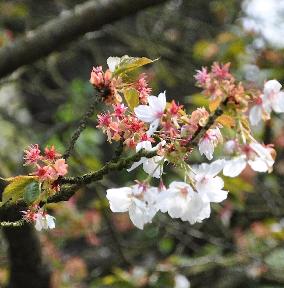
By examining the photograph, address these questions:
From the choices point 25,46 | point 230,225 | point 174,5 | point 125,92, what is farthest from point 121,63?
point 174,5

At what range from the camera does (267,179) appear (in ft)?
13.3

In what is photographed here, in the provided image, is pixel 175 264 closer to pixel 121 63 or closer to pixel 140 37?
pixel 140 37

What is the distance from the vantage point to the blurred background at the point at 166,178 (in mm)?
2979

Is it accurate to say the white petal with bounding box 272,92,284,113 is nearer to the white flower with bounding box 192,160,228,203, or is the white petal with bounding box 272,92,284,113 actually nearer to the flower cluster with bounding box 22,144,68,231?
the white flower with bounding box 192,160,228,203

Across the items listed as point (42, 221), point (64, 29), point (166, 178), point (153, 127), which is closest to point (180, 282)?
point (166, 178)

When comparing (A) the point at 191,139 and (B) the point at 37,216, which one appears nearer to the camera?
(A) the point at 191,139

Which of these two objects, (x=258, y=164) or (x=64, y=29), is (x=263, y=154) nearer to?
(x=258, y=164)

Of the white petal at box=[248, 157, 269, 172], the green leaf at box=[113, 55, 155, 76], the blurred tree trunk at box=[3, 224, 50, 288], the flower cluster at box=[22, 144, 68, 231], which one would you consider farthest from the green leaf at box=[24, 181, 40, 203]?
the blurred tree trunk at box=[3, 224, 50, 288]

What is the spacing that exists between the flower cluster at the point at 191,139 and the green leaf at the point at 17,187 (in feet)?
0.49

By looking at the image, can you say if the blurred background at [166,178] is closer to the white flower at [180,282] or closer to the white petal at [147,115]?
the white flower at [180,282]

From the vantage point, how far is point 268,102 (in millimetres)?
1001

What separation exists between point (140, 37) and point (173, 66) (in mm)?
458

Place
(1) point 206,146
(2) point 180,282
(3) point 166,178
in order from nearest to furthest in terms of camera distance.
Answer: (1) point 206,146, (2) point 180,282, (3) point 166,178

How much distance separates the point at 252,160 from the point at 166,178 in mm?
2541
